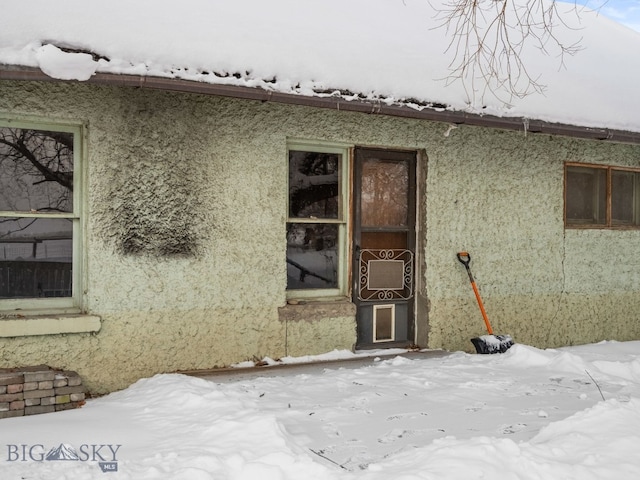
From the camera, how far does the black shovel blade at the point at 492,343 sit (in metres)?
6.06

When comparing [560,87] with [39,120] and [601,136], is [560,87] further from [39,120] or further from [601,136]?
[39,120]

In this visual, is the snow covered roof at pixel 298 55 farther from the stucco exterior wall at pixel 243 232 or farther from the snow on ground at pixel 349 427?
the snow on ground at pixel 349 427

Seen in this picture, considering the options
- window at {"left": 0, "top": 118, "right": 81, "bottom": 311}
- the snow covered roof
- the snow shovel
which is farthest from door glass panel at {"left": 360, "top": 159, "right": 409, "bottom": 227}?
window at {"left": 0, "top": 118, "right": 81, "bottom": 311}

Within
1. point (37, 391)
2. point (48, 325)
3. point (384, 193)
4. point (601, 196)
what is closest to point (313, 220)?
point (384, 193)

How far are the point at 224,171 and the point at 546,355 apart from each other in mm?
3658

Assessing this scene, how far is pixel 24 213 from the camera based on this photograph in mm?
4715

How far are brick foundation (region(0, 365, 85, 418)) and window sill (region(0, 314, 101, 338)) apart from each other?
11.2 inches

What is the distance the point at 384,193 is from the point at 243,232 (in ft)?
5.60

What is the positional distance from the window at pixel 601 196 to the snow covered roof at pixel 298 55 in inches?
32.4

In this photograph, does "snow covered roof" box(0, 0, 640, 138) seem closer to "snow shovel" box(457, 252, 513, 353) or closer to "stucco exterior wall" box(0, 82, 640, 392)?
"stucco exterior wall" box(0, 82, 640, 392)

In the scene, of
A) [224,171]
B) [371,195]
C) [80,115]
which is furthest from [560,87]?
[80,115]

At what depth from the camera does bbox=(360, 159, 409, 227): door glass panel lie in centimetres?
616

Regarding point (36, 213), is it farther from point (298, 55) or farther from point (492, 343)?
point (492, 343)

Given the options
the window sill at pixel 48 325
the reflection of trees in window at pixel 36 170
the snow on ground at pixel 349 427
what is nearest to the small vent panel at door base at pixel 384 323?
the snow on ground at pixel 349 427
